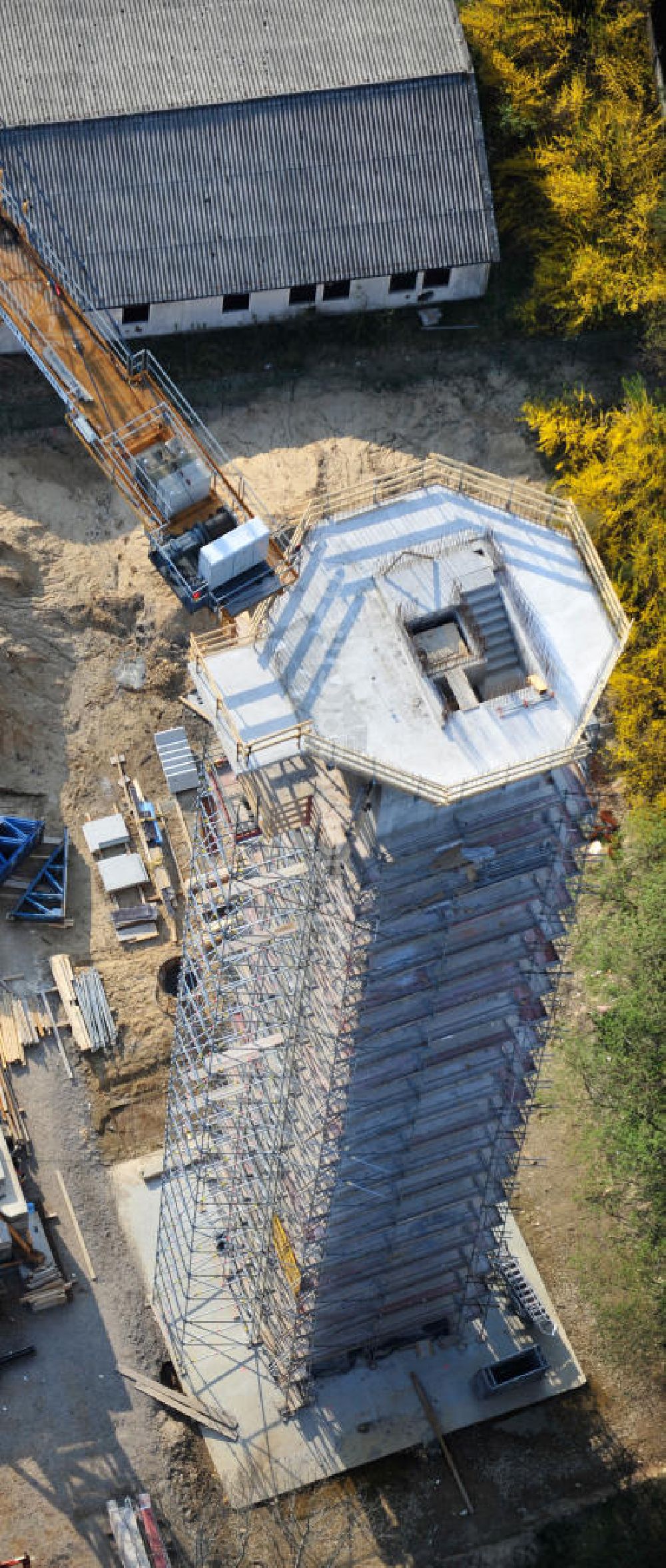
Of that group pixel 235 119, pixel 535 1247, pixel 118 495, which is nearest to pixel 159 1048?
pixel 535 1247

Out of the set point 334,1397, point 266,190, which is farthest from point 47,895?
point 266,190

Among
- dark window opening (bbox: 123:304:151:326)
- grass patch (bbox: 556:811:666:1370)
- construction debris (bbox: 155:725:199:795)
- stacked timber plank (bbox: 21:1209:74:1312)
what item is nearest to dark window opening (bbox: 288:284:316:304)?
dark window opening (bbox: 123:304:151:326)

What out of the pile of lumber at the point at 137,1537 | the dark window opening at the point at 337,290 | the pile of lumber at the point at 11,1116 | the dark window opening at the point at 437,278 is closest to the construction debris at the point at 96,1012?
the pile of lumber at the point at 11,1116

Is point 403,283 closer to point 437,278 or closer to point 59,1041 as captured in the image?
point 437,278

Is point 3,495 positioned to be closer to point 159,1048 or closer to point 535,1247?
point 159,1048

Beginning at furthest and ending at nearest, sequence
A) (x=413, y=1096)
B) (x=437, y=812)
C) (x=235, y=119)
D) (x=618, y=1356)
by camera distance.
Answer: (x=235, y=119), (x=618, y=1356), (x=413, y=1096), (x=437, y=812)

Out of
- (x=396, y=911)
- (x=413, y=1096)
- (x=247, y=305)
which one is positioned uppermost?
(x=247, y=305)
